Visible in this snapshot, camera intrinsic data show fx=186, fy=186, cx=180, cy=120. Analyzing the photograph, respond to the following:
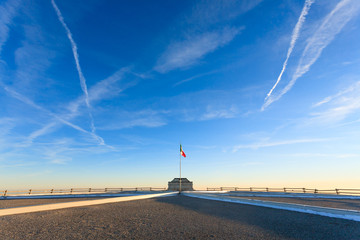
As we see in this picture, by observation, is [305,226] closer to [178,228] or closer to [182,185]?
[178,228]

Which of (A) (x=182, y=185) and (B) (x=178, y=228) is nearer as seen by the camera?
(B) (x=178, y=228)

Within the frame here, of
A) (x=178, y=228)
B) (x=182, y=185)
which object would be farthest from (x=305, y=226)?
(x=182, y=185)

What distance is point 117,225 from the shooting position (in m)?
7.89

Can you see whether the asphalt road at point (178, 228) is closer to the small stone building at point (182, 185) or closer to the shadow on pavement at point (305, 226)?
the shadow on pavement at point (305, 226)

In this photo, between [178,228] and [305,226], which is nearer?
[178,228]

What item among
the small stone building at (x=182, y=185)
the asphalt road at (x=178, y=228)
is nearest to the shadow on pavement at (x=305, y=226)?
the asphalt road at (x=178, y=228)

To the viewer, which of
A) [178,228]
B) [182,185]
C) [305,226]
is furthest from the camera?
[182,185]

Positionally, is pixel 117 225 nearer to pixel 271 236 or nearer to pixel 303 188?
pixel 271 236

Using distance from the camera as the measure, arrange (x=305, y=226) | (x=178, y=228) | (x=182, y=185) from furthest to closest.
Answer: (x=182, y=185) < (x=305, y=226) < (x=178, y=228)

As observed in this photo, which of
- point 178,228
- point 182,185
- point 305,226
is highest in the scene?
point 182,185

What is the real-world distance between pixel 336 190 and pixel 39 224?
125ft

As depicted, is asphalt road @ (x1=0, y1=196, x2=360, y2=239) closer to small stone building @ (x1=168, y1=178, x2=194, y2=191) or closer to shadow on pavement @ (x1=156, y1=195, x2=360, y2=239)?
shadow on pavement @ (x1=156, y1=195, x2=360, y2=239)

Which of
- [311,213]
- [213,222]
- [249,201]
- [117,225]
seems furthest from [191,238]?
[249,201]

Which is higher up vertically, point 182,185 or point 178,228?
point 182,185
